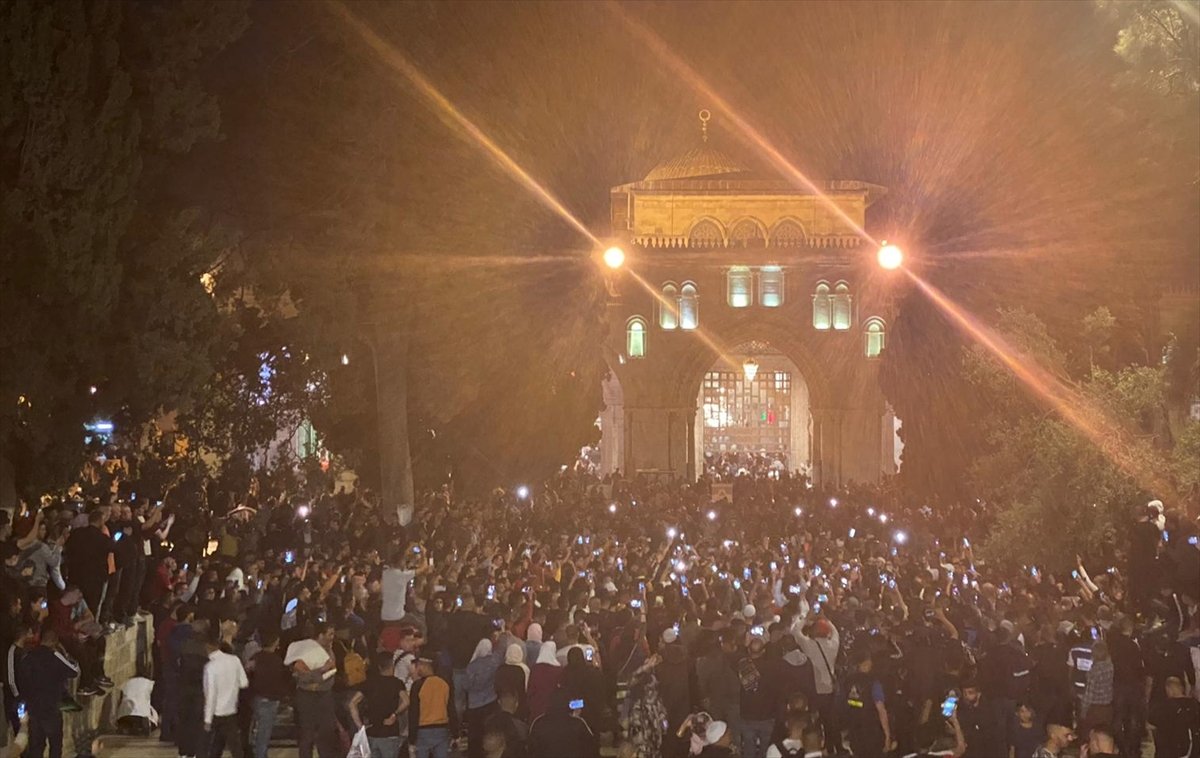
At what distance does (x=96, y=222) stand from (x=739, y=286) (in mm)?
36138

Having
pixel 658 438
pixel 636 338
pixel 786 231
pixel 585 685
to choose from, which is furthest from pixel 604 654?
pixel 786 231

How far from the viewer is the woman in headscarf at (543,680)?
34.4 feet

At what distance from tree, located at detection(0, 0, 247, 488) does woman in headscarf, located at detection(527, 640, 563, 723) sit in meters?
7.46

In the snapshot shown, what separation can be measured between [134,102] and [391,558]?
23.5 ft

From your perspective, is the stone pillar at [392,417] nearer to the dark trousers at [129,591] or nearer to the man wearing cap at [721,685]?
the dark trousers at [129,591]

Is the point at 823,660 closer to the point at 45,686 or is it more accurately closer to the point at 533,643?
the point at 533,643

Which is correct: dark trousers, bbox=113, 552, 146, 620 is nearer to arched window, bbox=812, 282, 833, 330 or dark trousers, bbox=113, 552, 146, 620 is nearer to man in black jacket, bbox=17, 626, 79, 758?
man in black jacket, bbox=17, 626, 79, 758

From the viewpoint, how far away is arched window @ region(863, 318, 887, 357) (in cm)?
4803

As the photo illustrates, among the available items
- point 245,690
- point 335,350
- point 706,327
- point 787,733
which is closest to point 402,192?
point 335,350

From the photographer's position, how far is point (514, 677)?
9969mm

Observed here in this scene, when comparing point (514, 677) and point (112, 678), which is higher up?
point (514, 677)

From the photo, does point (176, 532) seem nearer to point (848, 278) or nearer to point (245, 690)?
point (245, 690)

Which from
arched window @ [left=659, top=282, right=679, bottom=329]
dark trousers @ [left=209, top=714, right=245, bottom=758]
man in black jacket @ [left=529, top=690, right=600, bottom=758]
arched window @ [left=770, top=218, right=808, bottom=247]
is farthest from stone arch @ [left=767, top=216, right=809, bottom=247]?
man in black jacket @ [left=529, top=690, right=600, bottom=758]

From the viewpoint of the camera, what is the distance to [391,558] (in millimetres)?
17797
